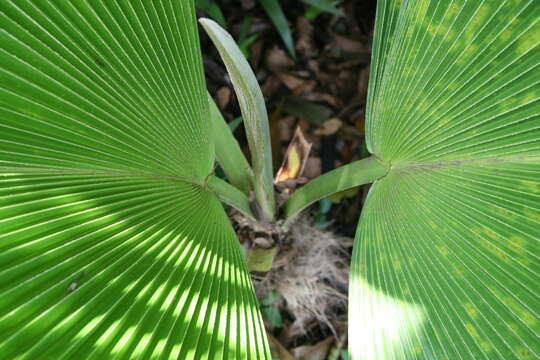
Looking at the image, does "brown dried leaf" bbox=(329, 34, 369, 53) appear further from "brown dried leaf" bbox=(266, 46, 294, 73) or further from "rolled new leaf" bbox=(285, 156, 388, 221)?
"rolled new leaf" bbox=(285, 156, 388, 221)

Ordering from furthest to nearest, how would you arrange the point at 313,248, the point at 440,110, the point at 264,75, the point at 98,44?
the point at 264,75 < the point at 313,248 < the point at 440,110 < the point at 98,44

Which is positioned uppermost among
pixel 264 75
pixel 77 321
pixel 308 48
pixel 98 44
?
pixel 308 48

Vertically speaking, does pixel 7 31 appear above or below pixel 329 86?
below

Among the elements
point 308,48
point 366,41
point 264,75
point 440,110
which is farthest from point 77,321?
point 366,41

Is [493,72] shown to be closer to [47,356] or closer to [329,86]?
[47,356]

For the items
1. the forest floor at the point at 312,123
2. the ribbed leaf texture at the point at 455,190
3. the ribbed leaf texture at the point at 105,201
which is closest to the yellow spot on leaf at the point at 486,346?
the ribbed leaf texture at the point at 455,190

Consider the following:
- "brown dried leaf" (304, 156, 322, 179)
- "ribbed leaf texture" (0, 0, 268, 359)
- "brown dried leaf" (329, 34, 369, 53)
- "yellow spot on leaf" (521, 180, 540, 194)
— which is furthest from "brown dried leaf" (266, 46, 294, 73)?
"yellow spot on leaf" (521, 180, 540, 194)

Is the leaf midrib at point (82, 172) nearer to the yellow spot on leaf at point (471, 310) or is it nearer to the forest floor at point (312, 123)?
the yellow spot on leaf at point (471, 310)

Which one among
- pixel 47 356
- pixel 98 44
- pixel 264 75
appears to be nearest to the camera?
pixel 47 356
